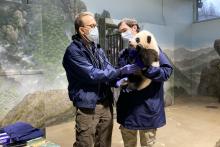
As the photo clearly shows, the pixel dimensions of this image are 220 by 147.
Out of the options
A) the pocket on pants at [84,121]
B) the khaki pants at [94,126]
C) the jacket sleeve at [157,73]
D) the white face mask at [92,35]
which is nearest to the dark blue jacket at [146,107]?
the jacket sleeve at [157,73]

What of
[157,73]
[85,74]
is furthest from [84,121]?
[157,73]

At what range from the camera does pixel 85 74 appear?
1.63 m

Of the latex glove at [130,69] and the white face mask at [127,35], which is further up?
the white face mask at [127,35]

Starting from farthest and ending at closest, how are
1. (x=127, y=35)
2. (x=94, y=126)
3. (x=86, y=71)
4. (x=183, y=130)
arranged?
(x=183, y=130) → (x=127, y=35) → (x=94, y=126) → (x=86, y=71)

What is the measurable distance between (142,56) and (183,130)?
2494 mm

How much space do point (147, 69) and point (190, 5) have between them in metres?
6.44

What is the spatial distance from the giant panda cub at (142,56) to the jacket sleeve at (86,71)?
5.5 inches

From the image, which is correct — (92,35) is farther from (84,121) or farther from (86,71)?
(84,121)

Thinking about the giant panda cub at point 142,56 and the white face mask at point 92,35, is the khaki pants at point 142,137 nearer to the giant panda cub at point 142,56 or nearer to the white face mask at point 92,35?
the giant panda cub at point 142,56

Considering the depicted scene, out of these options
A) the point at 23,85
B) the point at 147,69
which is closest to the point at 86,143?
the point at 147,69

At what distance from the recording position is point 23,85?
11.6 ft

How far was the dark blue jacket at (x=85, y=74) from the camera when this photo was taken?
1.64 meters

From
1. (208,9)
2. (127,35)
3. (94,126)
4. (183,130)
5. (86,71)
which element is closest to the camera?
(86,71)

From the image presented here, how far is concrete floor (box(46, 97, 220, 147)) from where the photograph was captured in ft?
10.7
